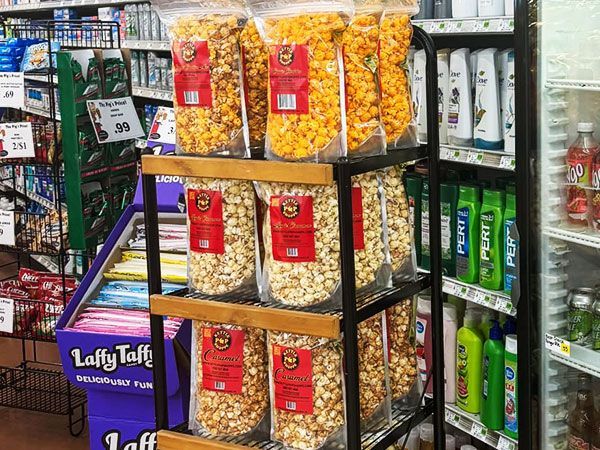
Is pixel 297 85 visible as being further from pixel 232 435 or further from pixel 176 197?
pixel 176 197

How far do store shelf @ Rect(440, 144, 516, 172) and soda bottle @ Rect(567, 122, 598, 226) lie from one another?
0.26 meters

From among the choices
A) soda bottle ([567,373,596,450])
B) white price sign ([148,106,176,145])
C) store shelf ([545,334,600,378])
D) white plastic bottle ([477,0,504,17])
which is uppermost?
white plastic bottle ([477,0,504,17])

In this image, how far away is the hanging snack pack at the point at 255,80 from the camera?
1981 millimetres

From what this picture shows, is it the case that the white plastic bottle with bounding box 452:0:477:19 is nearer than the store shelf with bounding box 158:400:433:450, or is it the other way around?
the store shelf with bounding box 158:400:433:450

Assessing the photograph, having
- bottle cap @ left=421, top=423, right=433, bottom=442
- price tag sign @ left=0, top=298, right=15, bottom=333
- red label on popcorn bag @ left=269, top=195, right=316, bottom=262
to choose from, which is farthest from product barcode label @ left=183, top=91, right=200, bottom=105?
price tag sign @ left=0, top=298, right=15, bottom=333

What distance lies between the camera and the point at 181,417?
254 centimetres

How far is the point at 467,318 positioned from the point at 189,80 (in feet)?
5.77

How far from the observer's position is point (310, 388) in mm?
1930

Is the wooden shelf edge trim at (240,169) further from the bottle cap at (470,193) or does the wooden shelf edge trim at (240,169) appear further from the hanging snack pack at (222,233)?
the bottle cap at (470,193)

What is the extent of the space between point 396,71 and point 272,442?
33.0 inches

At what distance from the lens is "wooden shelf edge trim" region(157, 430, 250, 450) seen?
2.00 m

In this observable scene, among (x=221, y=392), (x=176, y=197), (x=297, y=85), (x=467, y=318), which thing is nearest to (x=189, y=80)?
(x=297, y=85)

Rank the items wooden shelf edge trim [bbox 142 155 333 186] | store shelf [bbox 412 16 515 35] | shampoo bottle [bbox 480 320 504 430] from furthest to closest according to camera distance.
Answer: shampoo bottle [bbox 480 320 504 430], store shelf [bbox 412 16 515 35], wooden shelf edge trim [bbox 142 155 333 186]

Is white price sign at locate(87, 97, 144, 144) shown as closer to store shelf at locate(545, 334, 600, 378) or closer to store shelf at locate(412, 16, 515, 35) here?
store shelf at locate(412, 16, 515, 35)
